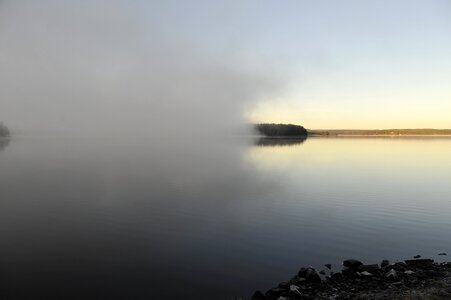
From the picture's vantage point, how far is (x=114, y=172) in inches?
2104

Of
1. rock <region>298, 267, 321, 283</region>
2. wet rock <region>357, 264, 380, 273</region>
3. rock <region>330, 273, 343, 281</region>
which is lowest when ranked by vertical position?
rock <region>330, 273, 343, 281</region>

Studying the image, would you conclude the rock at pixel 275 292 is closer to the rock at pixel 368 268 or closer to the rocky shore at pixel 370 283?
the rocky shore at pixel 370 283

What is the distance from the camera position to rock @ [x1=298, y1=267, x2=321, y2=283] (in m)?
15.2

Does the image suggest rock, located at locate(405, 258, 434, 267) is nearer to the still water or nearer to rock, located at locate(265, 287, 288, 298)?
the still water

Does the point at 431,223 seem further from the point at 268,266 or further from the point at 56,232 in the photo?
the point at 56,232

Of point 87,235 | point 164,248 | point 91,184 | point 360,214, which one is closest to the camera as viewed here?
point 164,248

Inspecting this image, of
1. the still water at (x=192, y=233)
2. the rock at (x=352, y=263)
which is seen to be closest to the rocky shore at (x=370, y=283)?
the rock at (x=352, y=263)

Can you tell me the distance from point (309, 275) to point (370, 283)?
7.95 ft

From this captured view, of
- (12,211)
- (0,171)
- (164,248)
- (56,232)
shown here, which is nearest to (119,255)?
(164,248)

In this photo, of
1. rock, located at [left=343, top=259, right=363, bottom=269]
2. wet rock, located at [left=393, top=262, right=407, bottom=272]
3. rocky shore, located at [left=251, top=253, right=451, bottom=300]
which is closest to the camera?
rocky shore, located at [left=251, top=253, right=451, bottom=300]

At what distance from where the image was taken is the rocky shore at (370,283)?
13539 millimetres

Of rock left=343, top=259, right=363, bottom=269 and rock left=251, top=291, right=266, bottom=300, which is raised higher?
rock left=343, top=259, right=363, bottom=269

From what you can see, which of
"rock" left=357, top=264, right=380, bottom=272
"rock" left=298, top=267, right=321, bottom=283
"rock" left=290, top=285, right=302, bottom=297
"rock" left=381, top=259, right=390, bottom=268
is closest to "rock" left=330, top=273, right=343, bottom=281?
"rock" left=298, top=267, right=321, bottom=283

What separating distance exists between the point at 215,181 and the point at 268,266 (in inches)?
1168
